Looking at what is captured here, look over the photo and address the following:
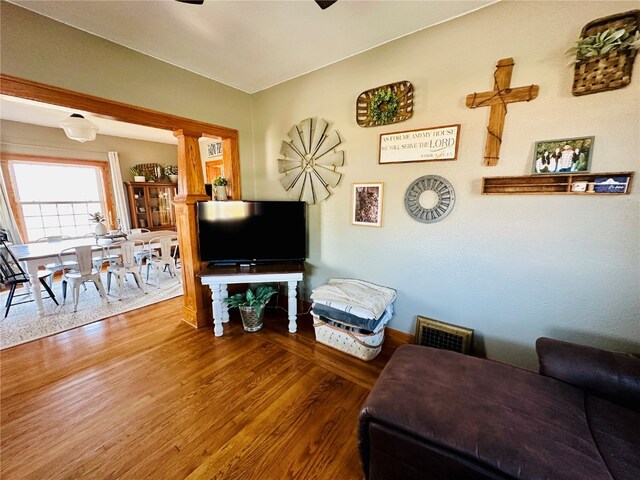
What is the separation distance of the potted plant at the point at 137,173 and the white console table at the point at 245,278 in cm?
402

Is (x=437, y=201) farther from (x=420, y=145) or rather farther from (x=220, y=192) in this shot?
(x=220, y=192)

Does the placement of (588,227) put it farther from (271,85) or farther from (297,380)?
(271,85)

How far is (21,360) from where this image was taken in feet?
7.05

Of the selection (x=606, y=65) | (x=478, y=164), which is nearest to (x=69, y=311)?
(x=478, y=164)

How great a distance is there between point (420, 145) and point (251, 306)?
209cm

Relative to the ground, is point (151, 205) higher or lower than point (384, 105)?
lower

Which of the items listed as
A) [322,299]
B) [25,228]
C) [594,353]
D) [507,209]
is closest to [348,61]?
[507,209]

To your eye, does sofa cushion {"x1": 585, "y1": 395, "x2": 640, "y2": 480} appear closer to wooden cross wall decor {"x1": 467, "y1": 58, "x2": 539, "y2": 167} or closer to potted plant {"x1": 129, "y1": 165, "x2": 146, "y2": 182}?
wooden cross wall decor {"x1": 467, "y1": 58, "x2": 539, "y2": 167}

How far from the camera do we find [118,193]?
503 cm

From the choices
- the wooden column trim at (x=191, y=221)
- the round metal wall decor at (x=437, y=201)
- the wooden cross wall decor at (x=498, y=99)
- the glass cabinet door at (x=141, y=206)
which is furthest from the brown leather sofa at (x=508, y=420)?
the glass cabinet door at (x=141, y=206)

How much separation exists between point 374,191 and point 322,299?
1047 mm

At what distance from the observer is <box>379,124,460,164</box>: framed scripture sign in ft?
5.89

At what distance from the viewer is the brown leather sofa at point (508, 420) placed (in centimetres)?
88

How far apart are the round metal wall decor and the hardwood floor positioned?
1163 mm
